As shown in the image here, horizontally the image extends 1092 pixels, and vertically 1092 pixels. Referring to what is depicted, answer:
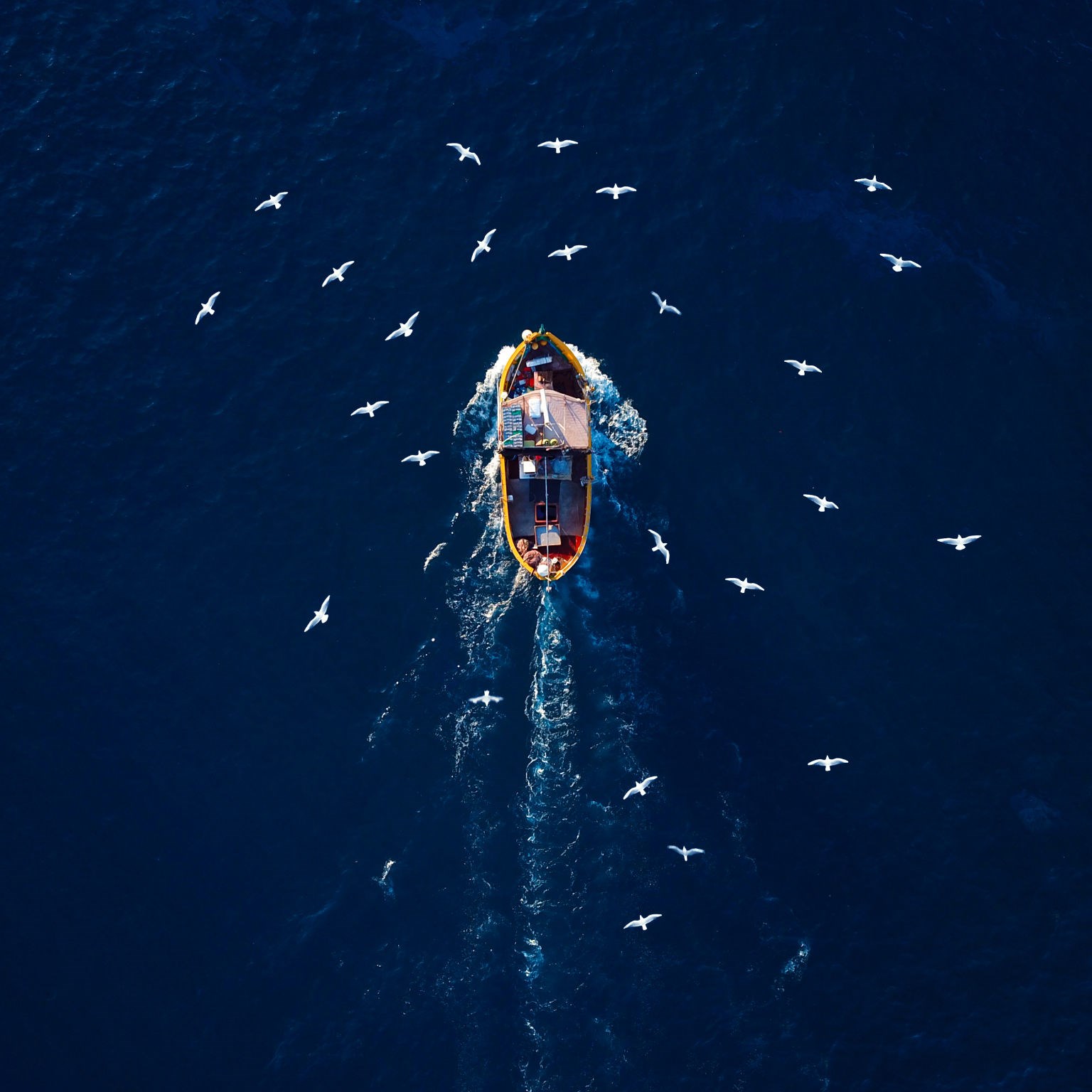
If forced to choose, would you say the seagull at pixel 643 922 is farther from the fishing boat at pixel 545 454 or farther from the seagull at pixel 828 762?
the fishing boat at pixel 545 454

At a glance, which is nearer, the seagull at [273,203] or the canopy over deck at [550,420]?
the canopy over deck at [550,420]

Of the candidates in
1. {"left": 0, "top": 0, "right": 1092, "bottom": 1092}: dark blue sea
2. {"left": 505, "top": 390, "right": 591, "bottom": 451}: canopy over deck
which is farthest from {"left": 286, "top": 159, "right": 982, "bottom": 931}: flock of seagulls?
{"left": 505, "top": 390, "right": 591, "bottom": 451}: canopy over deck

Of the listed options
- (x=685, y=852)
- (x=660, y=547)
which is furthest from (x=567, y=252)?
(x=685, y=852)

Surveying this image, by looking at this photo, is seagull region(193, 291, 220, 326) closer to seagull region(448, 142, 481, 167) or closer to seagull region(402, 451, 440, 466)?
seagull region(402, 451, 440, 466)

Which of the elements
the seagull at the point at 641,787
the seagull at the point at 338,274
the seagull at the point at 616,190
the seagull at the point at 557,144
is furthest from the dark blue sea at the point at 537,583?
the seagull at the point at 616,190

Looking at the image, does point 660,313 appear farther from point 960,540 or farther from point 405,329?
point 960,540

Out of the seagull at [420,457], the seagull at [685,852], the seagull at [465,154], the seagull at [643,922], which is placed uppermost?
the seagull at [465,154]
